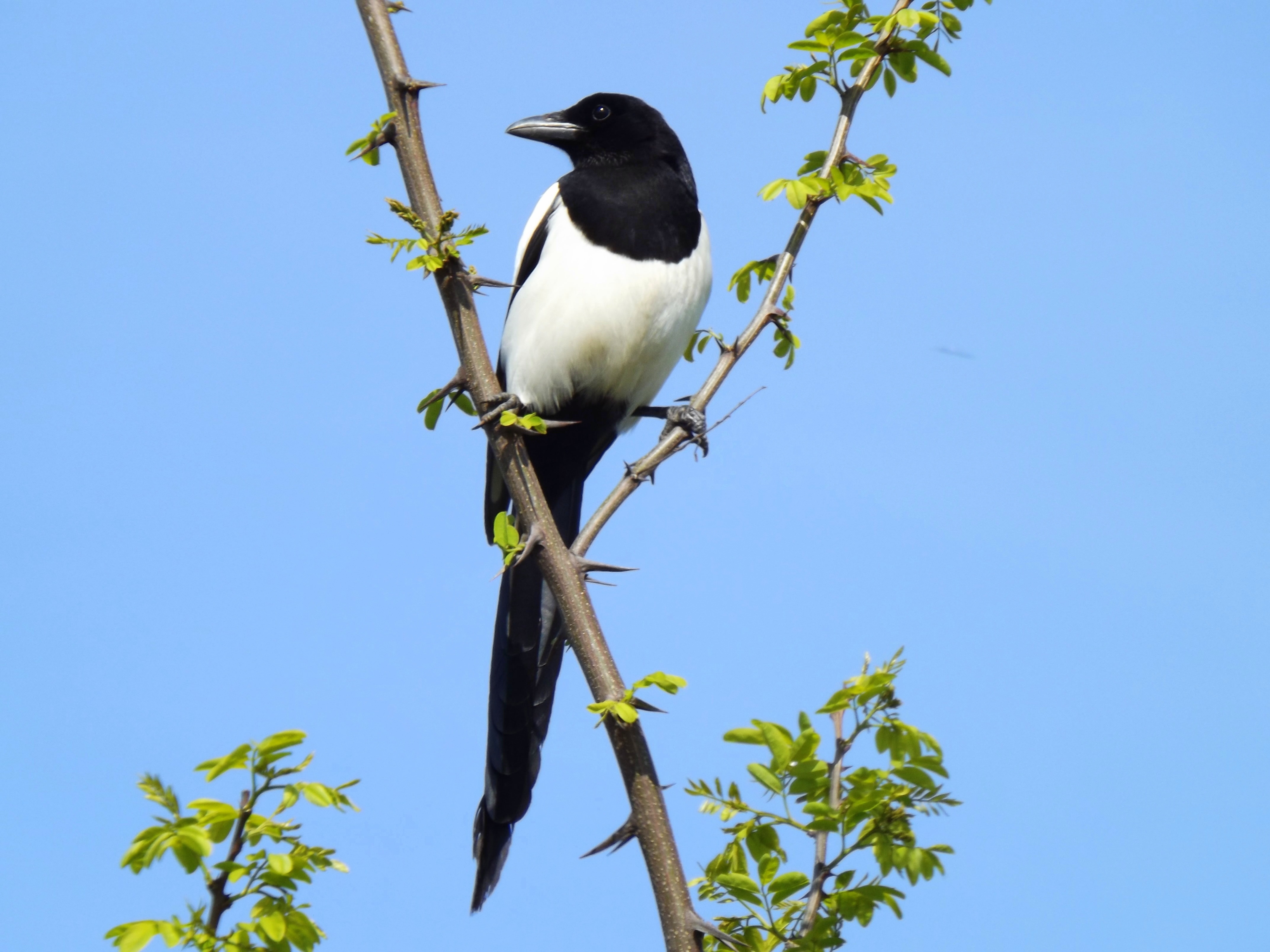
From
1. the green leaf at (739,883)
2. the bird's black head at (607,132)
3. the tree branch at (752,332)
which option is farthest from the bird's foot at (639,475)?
the bird's black head at (607,132)

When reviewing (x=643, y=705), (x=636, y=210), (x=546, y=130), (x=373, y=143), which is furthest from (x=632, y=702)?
(x=546, y=130)

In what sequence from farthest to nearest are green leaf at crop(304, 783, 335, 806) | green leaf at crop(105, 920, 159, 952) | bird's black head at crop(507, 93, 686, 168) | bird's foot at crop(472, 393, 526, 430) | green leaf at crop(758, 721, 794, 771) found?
bird's black head at crop(507, 93, 686, 168), bird's foot at crop(472, 393, 526, 430), green leaf at crop(758, 721, 794, 771), green leaf at crop(304, 783, 335, 806), green leaf at crop(105, 920, 159, 952)

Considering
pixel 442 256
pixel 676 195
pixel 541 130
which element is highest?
pixel 541 130

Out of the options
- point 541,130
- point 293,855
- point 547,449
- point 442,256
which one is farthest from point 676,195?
point 293,855

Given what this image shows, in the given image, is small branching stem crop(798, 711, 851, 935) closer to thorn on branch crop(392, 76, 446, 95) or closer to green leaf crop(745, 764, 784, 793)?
green leaf crop(745, 764, 784, 793)

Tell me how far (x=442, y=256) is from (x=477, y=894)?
5.86 ft

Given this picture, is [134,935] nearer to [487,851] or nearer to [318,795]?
[318,795]

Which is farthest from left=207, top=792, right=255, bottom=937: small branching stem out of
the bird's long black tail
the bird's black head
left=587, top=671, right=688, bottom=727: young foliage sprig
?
the bird's black head

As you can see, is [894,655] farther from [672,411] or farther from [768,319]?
[672,411]

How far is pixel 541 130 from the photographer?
488 cm

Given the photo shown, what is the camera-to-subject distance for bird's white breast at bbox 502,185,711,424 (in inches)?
170

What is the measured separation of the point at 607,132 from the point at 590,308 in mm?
999

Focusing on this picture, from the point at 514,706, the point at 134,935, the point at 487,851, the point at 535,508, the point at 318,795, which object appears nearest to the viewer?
the point at 134,935

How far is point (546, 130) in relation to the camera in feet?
16.0
